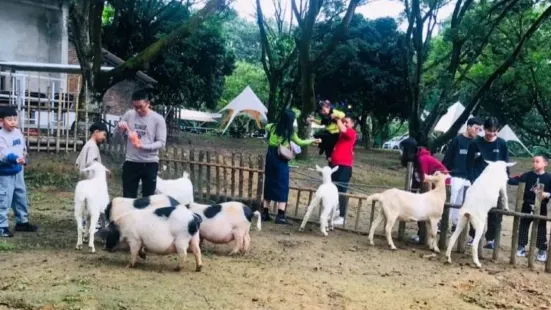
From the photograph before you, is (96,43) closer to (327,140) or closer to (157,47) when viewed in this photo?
(157,47)

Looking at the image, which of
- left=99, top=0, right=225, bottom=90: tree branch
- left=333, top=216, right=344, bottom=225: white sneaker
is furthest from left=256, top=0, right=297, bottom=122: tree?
left=333, top=216, right=344, bottom=225: white sneaker

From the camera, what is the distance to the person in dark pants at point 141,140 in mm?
6547

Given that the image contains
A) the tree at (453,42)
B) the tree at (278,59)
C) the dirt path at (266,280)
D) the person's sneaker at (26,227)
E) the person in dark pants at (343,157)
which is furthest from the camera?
the tree at (278,59)

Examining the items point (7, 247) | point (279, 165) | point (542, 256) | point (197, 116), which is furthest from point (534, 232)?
point (197, 116)

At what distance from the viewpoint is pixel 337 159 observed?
851 cm

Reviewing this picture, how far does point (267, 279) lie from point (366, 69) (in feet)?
66.7

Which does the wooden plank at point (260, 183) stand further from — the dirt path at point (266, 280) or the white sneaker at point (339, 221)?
the dirt path at point (266, 280)

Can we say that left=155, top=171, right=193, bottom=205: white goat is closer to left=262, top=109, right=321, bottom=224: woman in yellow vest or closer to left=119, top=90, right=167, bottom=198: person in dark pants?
left=119, top=90, right=167, bottom=198: person in dark pants

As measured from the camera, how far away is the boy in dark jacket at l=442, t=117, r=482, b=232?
775cm

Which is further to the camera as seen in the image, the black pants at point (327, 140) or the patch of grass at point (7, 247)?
the black pants at point (327, 140)

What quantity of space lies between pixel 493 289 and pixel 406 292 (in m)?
1.04

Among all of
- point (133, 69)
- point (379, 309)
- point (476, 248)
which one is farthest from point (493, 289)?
point (133, 69)

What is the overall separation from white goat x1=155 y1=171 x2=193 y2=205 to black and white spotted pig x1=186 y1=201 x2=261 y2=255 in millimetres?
1115

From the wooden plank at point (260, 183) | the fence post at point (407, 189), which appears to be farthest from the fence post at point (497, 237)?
the wooden plank at point (260, 183)
